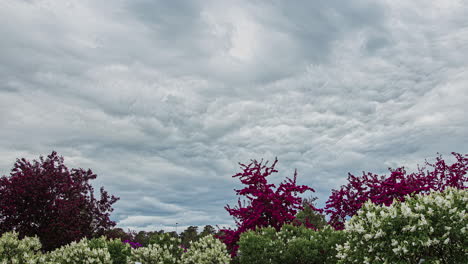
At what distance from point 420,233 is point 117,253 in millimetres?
10012

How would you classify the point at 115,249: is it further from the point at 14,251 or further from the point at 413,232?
the point at 413,232

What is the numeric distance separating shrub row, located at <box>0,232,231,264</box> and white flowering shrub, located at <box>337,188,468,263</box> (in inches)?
234

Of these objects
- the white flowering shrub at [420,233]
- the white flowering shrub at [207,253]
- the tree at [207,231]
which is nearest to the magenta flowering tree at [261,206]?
the white flowering shrub at [207,253]

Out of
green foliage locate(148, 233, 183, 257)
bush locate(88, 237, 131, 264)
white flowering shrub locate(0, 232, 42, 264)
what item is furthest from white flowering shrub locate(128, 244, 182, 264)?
white flowering shrub locate(0, 232, 42, 264)

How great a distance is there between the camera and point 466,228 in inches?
267

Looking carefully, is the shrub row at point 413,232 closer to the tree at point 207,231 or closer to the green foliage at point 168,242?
the green foliage at point 168,242

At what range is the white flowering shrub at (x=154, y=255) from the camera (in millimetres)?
11781

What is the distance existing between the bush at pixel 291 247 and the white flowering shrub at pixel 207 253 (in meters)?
1.18

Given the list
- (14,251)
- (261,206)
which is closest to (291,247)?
(261,206)

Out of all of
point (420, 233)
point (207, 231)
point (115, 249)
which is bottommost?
point (115, 249)

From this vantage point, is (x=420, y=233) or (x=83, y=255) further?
(x=83, y=255)

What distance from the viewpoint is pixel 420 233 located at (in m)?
6.82

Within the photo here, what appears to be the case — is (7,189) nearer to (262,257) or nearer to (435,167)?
(262,257)

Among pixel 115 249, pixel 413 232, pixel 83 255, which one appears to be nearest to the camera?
pixel 413 232
